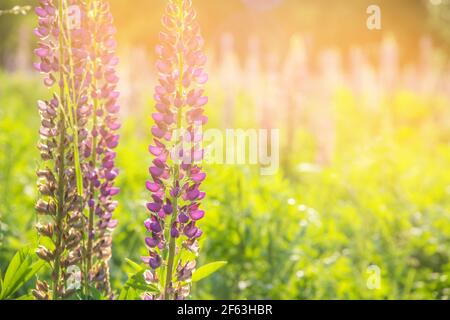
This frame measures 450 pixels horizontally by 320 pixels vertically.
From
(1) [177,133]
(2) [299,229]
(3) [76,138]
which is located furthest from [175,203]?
(2) [299,229]

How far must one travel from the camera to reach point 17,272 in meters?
2.53

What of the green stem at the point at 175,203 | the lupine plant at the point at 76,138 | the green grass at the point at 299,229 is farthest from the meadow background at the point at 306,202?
the green stem at the point at 175,203

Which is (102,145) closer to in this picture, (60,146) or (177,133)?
(60,146)

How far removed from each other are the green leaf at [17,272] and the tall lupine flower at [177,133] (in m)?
0.53

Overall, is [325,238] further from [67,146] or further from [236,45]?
[236,45]

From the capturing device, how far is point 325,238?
507 centimetres

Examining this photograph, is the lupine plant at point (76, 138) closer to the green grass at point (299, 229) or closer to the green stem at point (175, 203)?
the green grass at point (299, 229)

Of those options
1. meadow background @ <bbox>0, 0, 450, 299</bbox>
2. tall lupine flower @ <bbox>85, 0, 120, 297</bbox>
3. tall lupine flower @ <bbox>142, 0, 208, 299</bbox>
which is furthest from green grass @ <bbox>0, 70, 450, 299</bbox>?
tall lupine flower @ <bbox>142, 0, 208, 299</bbox>

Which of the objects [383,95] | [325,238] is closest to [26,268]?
[325,238]

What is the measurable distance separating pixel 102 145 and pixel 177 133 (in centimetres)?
52

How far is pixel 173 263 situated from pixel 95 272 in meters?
0.46

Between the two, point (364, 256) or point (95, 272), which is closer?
point (95, 272)

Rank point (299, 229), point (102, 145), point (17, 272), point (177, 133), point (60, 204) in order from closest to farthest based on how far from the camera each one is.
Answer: point (177, 133) < point (60, 204) < point (17, 272) < point (102, 145) < point (299, 229)

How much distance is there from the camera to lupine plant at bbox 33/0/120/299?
2.41 meters
